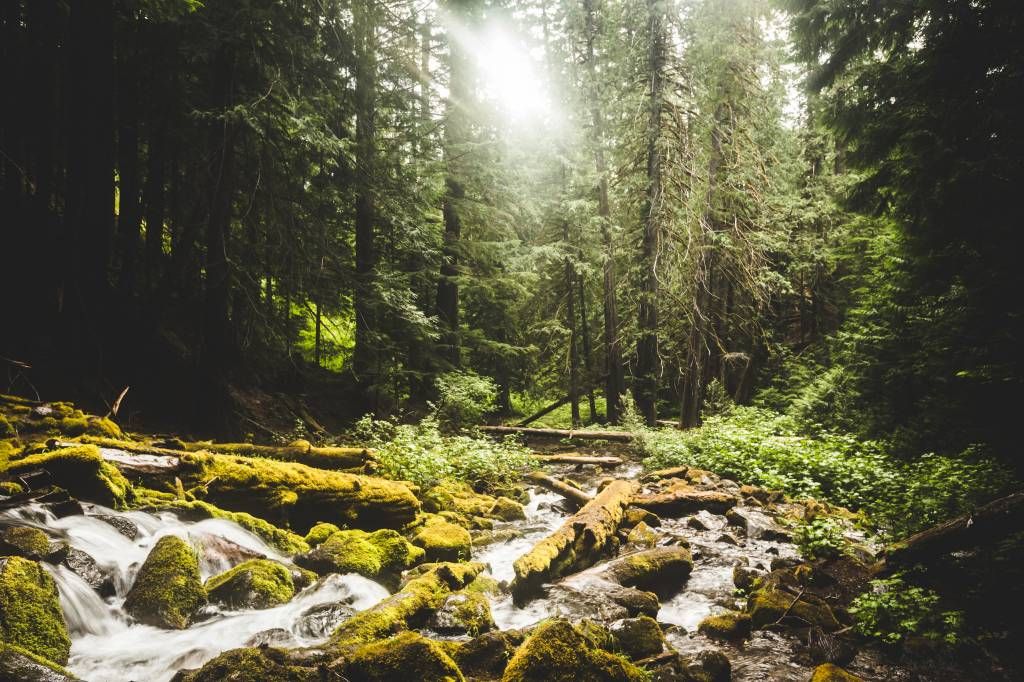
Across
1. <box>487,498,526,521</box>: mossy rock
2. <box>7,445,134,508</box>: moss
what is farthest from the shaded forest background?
<box>487,498,526,521</box>: mossy rock

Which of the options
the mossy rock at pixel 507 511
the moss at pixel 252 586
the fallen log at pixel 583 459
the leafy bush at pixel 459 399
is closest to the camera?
the moss at pixel 252 586

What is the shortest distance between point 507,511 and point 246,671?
5.88 meters

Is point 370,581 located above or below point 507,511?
above

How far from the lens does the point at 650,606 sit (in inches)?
192

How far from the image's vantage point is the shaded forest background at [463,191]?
636 cm

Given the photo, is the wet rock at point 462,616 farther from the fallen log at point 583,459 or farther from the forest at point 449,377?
the fallen log at point 583,459

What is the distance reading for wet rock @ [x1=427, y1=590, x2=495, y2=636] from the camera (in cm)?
445

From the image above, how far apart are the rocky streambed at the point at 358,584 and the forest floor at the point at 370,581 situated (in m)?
0.02

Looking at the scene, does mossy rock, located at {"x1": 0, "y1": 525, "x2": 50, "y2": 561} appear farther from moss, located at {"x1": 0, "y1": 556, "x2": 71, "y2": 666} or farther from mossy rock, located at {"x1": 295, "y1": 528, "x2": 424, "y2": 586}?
mossy rock, located at {"x1": 295, "y1": 528, "x2": 424, "y2": 586}

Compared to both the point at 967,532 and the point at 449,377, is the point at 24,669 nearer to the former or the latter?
the point at 967,532

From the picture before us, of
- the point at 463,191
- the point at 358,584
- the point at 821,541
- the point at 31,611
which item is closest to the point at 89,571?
the point at 31,611

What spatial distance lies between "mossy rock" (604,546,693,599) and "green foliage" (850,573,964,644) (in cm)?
178

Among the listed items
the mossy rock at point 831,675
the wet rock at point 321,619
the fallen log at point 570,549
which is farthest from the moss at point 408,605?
the mossy rock at point 831,675

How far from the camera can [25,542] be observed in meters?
4.04
